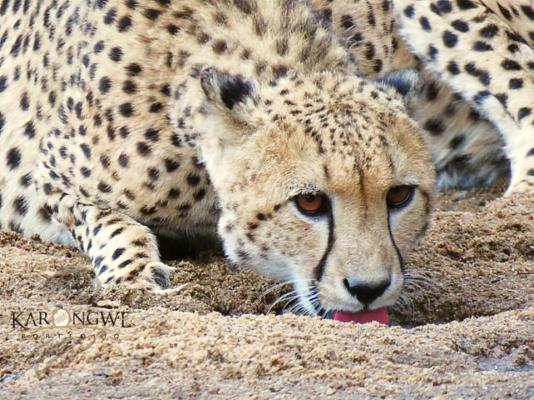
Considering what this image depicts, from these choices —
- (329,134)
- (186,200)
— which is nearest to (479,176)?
(186,200)

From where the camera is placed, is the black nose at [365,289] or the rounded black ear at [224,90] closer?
the black nose at [365,289]

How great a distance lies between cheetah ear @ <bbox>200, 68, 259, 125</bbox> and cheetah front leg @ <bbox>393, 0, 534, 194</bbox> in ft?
6.00

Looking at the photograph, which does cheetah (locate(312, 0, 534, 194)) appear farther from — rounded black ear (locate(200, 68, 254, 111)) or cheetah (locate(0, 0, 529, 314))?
rounded black ear (locate(200, 68, 254, 111))

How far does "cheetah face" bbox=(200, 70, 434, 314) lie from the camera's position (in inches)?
136

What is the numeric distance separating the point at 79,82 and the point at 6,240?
0.61m

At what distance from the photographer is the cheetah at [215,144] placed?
3520 mm

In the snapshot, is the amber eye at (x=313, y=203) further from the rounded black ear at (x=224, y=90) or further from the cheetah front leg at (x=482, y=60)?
the cheetah front leg at (x=482, y=60)

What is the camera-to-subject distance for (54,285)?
3.80 meters

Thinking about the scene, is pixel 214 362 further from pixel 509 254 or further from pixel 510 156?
pixel 510 156

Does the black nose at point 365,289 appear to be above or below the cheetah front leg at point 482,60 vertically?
above

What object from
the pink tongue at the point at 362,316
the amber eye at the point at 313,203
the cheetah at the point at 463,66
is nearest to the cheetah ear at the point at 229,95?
the amber eye at the point at 313,203

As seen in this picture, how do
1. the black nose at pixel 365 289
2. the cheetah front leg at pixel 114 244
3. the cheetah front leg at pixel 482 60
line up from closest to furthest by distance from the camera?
the black nose at pixel 365 289 < the cheetah front leg at pixel 114 244 < the cheetah front leg at pixel 482 60

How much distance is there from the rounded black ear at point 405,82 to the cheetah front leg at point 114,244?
85 cm

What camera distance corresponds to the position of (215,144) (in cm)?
389
